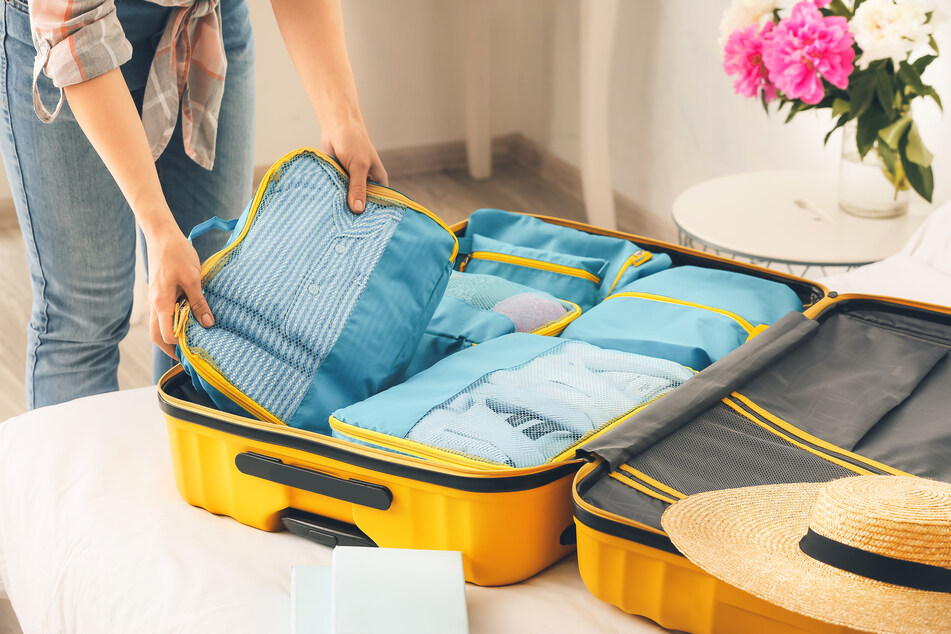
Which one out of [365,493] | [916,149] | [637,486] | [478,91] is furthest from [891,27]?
[478,91]

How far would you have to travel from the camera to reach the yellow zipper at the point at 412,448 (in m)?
0.72

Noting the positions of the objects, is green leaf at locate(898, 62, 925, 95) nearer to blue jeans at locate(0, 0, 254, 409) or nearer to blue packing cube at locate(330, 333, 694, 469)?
blue packing cube at locate(330, 333, 694, 469)

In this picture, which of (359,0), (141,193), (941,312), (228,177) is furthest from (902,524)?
(359,0)

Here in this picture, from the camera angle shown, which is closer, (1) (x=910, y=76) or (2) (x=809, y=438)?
(2) (x=809, y=438)

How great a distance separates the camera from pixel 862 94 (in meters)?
1.44

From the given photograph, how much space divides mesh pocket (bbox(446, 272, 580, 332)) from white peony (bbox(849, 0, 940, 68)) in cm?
67

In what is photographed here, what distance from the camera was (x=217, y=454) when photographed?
0.82 m

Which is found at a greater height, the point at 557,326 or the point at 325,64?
the point at 325,64

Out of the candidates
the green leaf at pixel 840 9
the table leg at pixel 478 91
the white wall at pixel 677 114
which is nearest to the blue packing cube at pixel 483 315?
the green leaf at pixel 840 9

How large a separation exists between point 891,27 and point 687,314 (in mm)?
661

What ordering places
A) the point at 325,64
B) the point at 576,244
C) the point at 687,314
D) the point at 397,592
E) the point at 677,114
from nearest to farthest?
the point at 397,592 → the point at 687,314 → the point at 325,64 → the point at 576,244 → the point at 677,114

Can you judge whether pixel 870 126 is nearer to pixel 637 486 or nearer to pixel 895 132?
pixel 895 132

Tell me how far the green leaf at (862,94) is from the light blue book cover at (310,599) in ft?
3.76

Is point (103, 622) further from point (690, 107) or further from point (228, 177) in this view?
point (690, 107)
